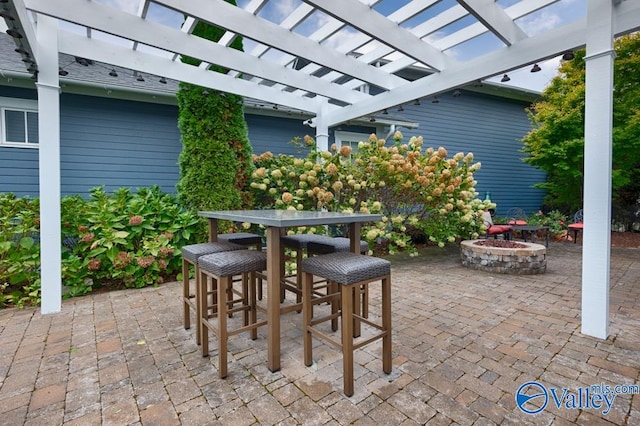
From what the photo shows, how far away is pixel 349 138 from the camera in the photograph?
788 centimetres

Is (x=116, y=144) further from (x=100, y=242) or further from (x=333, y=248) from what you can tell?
(x=333, y=248)

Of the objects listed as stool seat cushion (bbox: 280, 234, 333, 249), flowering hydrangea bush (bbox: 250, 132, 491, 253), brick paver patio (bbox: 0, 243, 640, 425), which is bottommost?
brick paver patio (bbox: 0, 243, 640, 425)

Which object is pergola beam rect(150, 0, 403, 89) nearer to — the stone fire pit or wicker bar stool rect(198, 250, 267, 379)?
wicker bar stool rect(198, 250, 267, 379)

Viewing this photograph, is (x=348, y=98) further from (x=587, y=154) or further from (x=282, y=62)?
(x=587, y=154)

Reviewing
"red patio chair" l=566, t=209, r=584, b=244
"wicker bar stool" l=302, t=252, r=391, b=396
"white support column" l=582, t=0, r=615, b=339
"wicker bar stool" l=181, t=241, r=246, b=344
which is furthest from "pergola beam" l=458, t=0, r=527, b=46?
"red patio chair" l=566, t=209, r=584, b=244

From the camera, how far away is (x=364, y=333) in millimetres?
2879

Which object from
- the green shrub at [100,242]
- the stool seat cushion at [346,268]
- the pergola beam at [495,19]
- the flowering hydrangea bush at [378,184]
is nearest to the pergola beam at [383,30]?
the pergola beam at [495,19]

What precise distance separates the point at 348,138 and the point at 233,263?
611 cm

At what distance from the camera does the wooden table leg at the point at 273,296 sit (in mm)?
2266

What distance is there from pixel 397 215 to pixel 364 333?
3456 mm

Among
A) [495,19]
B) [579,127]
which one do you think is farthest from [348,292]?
[579,127]

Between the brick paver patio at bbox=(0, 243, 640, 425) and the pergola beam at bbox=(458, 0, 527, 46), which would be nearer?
the brick paver patio at bbox=(0, 243, 640, 425)

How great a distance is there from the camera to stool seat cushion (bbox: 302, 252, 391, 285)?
205cm

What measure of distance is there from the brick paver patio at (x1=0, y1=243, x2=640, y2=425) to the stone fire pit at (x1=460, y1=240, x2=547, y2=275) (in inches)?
52.8
